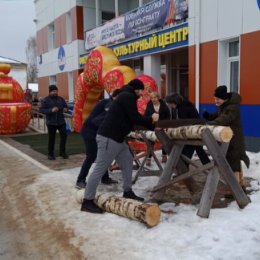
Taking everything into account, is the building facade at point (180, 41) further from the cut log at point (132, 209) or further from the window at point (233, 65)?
the cut log at point (132, 209)

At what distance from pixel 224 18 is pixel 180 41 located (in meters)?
2.09

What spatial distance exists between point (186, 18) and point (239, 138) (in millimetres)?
6846

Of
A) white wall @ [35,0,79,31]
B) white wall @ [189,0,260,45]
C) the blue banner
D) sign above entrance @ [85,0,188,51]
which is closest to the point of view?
white wall @ [189,0,260,45]

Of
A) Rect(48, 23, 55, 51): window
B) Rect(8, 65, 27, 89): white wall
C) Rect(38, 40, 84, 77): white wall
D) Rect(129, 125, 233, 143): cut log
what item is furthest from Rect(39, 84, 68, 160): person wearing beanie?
Rect(8, 65, 27, 89): white wall

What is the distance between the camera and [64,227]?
4.55 m

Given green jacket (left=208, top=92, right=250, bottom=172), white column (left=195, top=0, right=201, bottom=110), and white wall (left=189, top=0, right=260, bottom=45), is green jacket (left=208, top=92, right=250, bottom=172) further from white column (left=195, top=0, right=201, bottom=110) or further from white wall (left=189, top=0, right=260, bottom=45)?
white column (left=195, top=0, right=201, bottom=110)

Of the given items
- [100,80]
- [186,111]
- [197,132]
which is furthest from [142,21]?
[197,132]

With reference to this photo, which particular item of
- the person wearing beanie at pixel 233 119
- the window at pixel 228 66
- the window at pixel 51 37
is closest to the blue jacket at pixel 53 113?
the window at pixel 228 66

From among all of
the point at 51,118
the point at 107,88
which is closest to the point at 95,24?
the point at 107,88

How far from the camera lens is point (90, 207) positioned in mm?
4949

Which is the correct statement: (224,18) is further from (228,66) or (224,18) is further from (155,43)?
(155,43)

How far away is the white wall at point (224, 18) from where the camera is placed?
8789 millimetres

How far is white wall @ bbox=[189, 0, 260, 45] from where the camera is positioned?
28.8ft

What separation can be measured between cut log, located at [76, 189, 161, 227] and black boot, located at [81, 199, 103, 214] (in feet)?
0.15
